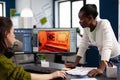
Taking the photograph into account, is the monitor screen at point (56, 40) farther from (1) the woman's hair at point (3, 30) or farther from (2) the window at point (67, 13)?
(2) the window at point (67, 13)

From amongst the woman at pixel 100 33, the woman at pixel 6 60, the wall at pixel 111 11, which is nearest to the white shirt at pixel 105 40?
the woman at pixel 100 33

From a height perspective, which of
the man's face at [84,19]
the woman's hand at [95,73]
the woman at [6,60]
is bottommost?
the woman's hand at [95,73]

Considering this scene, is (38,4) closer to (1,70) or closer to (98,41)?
(98,41)

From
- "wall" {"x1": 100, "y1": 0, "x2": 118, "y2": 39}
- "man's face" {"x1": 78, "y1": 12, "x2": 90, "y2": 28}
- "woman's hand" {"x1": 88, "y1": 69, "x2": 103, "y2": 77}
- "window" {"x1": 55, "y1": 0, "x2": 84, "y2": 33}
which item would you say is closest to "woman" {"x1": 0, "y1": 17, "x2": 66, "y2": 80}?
"woman's hand" {"x1": 88, "y1": 69, "x2": 103, "y2": 77}

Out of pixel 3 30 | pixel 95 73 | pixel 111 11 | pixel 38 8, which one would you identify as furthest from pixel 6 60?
pixel 38 8

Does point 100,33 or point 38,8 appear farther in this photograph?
point 38,8

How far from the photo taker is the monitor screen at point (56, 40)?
3096mm

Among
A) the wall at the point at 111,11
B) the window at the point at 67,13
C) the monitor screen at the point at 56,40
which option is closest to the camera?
the monitor screen at the point at 56,40

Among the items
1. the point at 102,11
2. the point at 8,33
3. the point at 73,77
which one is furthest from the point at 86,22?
the point at 102,11

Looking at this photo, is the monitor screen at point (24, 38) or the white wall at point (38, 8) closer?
the monitor screen at point (24, 38)

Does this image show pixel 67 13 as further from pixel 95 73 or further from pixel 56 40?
pixel 95 73

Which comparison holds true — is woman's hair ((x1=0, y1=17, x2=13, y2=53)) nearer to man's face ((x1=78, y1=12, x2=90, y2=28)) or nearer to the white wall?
man's face ((x1=78, y1=12, x2=90, y2=28))

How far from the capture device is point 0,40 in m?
1.58

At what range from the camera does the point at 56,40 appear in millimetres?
3107
